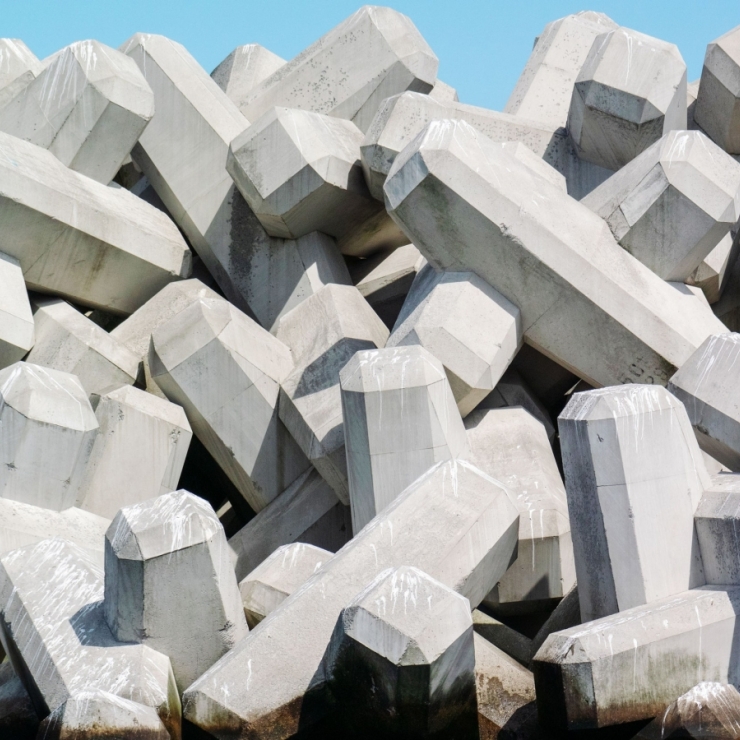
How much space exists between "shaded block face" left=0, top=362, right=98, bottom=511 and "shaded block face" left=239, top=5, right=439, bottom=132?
278 cm

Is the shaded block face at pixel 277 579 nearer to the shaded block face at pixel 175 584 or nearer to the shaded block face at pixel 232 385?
the shaded block face at pixel 175 584

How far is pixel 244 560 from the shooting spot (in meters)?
6.30

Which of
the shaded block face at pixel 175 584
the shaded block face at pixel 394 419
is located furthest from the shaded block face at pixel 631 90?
the shaded block face at pixel 175 584

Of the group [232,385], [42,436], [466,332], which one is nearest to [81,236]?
[232,385]

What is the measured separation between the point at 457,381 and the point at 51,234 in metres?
2.46

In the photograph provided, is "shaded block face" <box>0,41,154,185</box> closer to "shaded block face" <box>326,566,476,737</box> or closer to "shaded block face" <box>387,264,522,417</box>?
"shaded block face" <box>387,264,522,417</box>

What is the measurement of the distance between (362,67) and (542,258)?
253 cm

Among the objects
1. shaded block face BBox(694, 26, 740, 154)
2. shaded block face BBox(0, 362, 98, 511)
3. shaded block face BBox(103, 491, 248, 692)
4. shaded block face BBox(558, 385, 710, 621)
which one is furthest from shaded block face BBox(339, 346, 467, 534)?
shaded block face BBox(694, 26, 740, 154)

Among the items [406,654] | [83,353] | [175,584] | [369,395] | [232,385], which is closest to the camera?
[406,654]

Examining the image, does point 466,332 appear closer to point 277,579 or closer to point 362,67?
point 277,579

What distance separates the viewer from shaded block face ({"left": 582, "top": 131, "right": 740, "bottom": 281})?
233 inches

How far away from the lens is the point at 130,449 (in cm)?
621

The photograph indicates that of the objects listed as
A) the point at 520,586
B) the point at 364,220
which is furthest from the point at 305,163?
the point at 520,586

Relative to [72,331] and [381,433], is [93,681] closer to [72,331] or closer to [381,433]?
[381,433]
